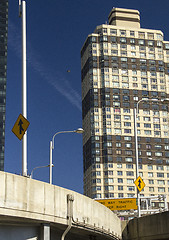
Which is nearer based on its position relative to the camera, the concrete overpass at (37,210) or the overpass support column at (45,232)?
the concrete overpass at (37,210)

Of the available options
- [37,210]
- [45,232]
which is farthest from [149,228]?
[37,210]

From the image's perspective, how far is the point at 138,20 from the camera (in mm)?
162125

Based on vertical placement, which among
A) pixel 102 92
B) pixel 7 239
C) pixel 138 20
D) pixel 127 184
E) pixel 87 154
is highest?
pixel 138 20

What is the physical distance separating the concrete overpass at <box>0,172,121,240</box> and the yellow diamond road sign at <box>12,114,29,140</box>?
2371mm

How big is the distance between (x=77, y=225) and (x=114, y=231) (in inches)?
374

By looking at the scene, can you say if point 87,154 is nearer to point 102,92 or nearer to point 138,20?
point 102,92

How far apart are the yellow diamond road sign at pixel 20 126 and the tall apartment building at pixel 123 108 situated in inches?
4592

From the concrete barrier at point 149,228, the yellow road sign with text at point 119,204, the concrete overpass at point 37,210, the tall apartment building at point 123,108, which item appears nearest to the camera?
the concrete overpass at point 37,210

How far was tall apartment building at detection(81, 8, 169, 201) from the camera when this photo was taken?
13588 cm

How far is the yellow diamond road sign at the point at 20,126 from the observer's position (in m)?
16.8

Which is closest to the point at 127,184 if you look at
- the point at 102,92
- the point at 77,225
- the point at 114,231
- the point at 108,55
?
the point at 102,92

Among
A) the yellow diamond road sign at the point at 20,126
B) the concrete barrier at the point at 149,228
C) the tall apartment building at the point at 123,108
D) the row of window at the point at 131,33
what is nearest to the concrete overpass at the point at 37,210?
the yellow diamond road sign at the point at 20,126

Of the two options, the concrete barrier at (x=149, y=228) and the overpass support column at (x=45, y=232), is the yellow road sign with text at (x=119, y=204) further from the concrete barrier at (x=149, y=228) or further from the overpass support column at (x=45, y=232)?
the overpass support column at (x=45, y=232)

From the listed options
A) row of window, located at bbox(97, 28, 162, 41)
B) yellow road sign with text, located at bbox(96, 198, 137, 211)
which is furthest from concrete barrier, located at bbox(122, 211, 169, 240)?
row of window, located at bbox(97, 28, 162, 41)
